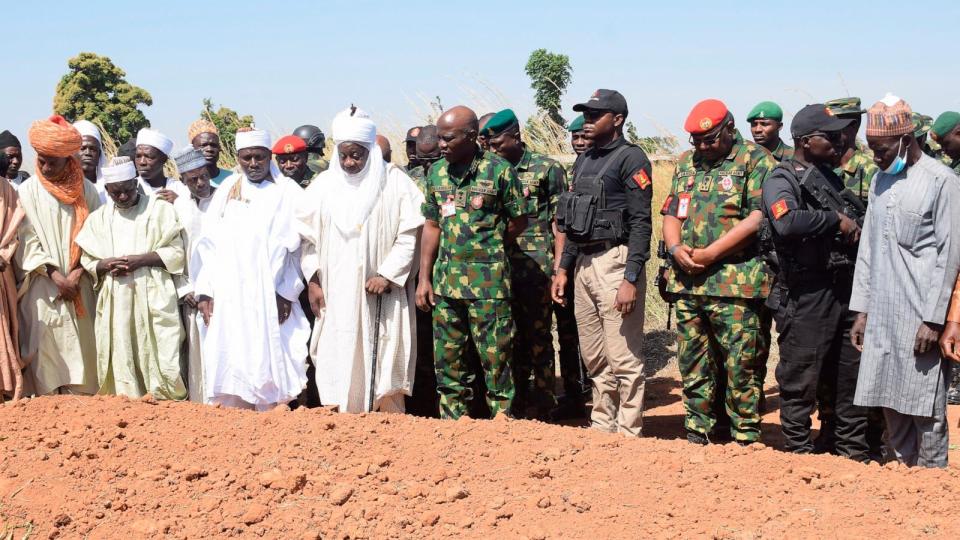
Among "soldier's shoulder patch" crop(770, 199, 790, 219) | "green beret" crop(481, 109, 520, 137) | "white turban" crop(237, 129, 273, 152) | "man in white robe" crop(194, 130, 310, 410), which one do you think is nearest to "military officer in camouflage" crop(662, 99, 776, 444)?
"soldier's shoulder patch" crop(770, 199, 790, 219)

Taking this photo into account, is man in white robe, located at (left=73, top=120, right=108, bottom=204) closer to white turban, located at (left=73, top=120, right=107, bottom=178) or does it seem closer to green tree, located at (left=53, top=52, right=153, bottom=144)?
white turban, located at (left=73, top=120, right=107, bottom=178)

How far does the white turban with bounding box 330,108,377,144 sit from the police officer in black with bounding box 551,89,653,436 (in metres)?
1.22

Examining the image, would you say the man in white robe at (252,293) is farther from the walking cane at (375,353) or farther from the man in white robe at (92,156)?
the man in white robe at (92,156)

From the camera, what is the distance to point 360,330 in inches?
223

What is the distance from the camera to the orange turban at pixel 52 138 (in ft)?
19.3

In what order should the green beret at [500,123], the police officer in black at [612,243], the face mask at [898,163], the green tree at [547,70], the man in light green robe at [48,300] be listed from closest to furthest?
1. the face mask at [898,163]
2. the police officer in black at [612,243]
3. the man in light green robe at [48,300]
4. the green beret at [500,123]
5. the green tree at [547,70]

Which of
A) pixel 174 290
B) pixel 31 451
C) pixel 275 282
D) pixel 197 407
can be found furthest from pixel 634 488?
pixel 174 290

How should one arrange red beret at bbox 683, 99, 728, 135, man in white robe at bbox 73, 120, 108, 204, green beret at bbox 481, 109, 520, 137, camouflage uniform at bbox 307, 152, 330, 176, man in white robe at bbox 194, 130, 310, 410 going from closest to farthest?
1. red beret at bbox 683, 99, 728, 135
2. man in white robe at bbox 194, 130, 310, 410
3. green beret at bbox 481, 109, 520, 137
4. man in white robe at bbox 73, 120, 108, 204
5. camouflage uniform at bbox 307, 152, 330, 176

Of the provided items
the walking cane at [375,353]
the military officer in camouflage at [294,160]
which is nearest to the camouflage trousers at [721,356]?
the walking cane at [375,353]

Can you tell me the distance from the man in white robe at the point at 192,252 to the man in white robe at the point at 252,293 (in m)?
0.11

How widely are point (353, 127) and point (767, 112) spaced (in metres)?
3.42

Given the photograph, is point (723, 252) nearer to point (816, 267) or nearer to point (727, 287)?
point (727, 287)

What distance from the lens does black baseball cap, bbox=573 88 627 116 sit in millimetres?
5359

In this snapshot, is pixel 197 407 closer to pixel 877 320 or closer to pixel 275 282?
pixel 275 282
